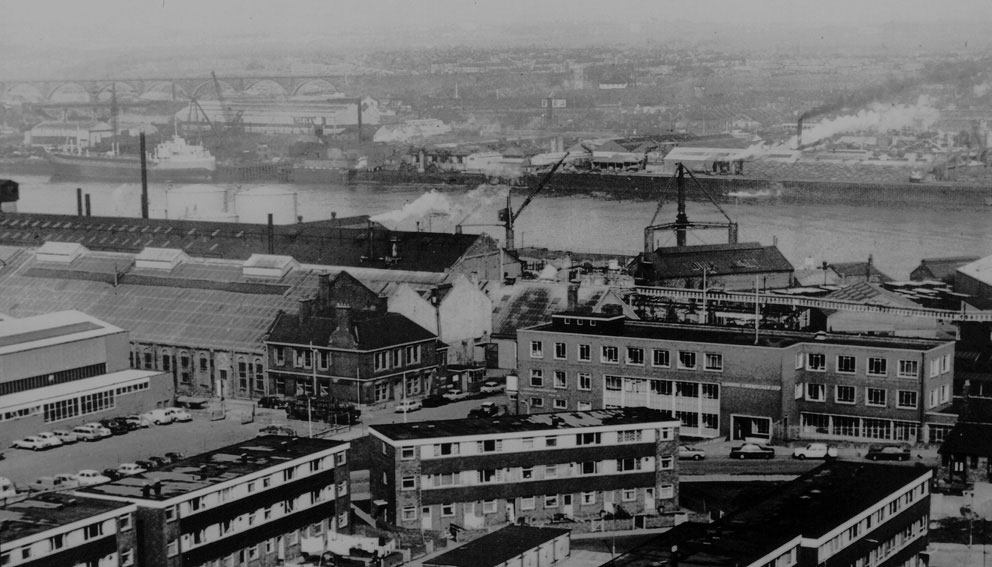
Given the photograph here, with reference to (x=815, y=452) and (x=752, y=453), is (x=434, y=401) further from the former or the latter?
(x=815, y=452)

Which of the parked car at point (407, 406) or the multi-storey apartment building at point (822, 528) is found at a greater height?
the multi-storey apartment building at point (822, 528)

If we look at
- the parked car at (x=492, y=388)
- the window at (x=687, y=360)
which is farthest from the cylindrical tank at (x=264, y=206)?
the window at (x=687, y=360)

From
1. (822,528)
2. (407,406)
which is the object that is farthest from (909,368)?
(407,406)

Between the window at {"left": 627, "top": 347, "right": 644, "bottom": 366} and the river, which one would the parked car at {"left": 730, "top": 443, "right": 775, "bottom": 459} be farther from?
the river

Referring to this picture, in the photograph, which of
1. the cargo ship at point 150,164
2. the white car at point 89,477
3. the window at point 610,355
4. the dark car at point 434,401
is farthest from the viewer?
the cargo ship at point 150,164

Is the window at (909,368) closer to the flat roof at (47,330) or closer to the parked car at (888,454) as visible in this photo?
the parked car at (888,454)

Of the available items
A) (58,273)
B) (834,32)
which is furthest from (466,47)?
(58,273)

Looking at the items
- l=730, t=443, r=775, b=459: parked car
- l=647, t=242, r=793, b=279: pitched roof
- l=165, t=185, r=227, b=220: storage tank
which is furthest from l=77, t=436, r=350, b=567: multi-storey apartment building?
l=165, t=185, r=227, b=220: storage tank
